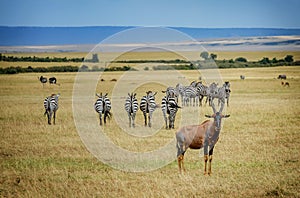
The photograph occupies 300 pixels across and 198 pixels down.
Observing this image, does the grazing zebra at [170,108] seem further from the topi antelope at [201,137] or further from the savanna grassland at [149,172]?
the topi antelope at [201,137]

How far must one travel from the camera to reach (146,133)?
2025cm

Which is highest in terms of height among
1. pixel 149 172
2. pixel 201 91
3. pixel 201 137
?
pixel 201 91

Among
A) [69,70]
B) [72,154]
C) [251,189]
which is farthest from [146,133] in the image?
[69,70]

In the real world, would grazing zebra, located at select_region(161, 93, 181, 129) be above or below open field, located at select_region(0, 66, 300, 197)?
above

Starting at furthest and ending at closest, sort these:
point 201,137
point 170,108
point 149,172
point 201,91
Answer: point 201,91 < point 170,108 < point 149,172 < point 201,137

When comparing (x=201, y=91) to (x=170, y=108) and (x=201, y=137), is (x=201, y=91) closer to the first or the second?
(x=170, y=108)

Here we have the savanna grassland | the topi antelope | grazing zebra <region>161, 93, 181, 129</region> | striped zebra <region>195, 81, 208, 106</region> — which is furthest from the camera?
striped zebra <region>195, 81, 208, 106</region>

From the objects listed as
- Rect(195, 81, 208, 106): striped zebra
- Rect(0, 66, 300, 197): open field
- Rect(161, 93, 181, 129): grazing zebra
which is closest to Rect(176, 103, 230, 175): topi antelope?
Rect(0, 66, 300, 197): open field

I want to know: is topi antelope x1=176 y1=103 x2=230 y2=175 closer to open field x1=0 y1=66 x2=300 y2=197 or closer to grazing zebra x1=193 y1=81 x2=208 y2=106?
open field x1=0 y1=66 x2=300 y2=197

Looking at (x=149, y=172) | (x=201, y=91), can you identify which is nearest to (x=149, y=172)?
(x=149, y=172)

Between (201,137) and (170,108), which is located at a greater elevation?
(170,108)

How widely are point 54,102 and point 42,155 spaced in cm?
830

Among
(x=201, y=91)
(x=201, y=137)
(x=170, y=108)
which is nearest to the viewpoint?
(x=201, y=137)

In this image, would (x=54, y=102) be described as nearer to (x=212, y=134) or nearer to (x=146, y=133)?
(x=146, y=133)
